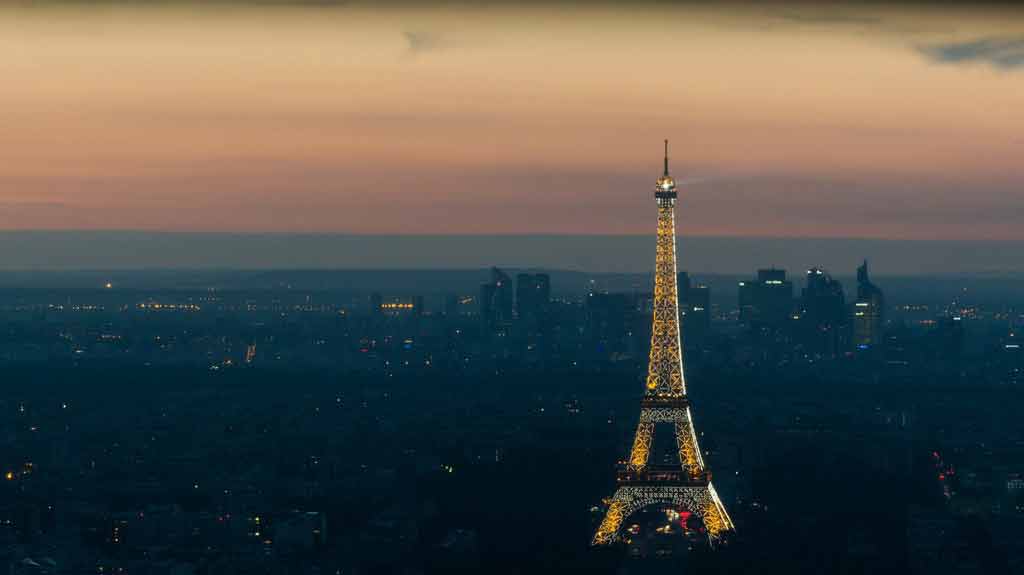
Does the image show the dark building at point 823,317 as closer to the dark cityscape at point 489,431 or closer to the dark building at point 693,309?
the dark cityscape at point 489,431

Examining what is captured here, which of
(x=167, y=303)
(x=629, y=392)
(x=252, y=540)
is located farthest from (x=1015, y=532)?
(x=167, y=303)

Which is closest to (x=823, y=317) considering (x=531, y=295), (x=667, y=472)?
(x=531, y=295)

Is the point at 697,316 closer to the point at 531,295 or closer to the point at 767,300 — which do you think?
the point at 767,300

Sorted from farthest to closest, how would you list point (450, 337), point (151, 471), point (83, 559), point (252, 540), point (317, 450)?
point (450, 337) → point (317, 450) → point (151, 471) → point (252, 540) → point (83, 559)

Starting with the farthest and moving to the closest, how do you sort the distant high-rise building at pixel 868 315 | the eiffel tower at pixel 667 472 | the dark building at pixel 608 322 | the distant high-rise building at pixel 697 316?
the distant high-rise building at pixel 868 315 < the distant high-rise building at pixel 697 316 < the dark building at pixel 608 322 < the eiffel tower at pixel 667 472

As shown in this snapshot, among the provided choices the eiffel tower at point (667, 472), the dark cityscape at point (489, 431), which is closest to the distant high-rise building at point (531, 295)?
the dark cityscape at point (489, 431)

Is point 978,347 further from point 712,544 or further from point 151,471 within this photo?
point 712,544
